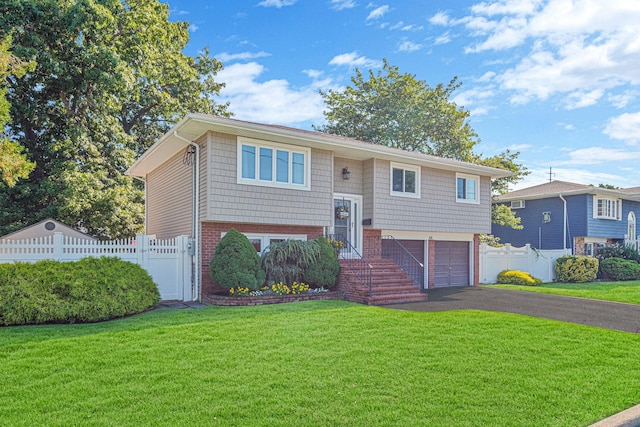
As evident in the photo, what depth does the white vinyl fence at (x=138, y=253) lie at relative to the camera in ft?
32.5

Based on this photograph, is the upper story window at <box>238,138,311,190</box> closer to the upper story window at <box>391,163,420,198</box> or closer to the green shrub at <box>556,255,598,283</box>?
the upper story window at <box>391,163,420,198</box>

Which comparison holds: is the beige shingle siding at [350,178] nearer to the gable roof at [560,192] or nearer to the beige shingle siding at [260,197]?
the beige shingle siding at [260,197]

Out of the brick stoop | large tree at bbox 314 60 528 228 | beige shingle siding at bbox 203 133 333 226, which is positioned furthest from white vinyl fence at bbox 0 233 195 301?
large tree at bbox 314 60 528 228

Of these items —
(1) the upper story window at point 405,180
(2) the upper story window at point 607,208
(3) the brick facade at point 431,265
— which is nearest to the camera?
(1) the upper story window at point 405,180

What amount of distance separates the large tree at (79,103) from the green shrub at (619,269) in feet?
72.6

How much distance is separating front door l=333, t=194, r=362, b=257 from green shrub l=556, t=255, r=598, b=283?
11.0 meters

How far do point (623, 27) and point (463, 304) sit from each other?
26.5ft

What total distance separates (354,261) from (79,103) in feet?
45.5

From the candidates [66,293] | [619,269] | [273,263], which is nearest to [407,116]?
[619,269]

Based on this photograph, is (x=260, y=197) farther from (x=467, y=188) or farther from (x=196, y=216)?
(x=467, y=188)

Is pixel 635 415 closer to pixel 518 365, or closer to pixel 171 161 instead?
pixel 518 365

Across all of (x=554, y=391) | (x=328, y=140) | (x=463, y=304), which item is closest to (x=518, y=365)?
(x=554, y=391)

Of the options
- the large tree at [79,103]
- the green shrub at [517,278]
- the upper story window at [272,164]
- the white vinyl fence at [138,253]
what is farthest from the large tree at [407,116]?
the white vinyl fence at [138,253]

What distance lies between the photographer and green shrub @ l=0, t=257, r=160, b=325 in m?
7.64
